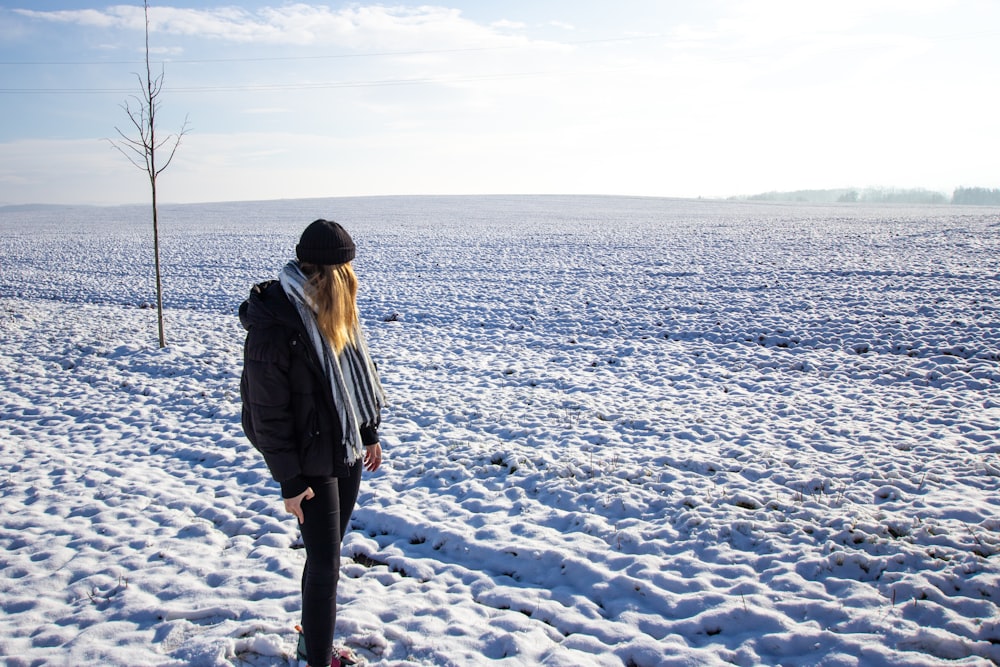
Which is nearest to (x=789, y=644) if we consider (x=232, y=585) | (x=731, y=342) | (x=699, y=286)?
(x=232, y=585)

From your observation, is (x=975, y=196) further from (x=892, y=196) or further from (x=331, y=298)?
(x=331, y=298)

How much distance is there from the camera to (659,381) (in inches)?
429

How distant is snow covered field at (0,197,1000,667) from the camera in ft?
13.6

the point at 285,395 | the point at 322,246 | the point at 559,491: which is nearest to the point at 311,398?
the point at 285,395

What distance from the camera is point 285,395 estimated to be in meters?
3.04

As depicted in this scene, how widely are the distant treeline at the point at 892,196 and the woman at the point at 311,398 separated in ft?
341

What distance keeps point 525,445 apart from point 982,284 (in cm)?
1701

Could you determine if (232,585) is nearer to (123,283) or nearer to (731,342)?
(731,342)

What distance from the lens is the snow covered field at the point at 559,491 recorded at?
13.6 feet

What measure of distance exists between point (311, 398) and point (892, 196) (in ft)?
509

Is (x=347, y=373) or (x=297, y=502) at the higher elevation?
(x=347, y=373)

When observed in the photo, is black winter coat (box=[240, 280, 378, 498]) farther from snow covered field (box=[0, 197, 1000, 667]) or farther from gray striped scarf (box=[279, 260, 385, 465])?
snow covered field (box=[0, 197, 1000, 667])

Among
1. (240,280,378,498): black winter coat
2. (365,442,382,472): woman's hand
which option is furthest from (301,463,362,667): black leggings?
(365,442,382,472): woman's hand

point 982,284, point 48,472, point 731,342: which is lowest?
point 48,472
